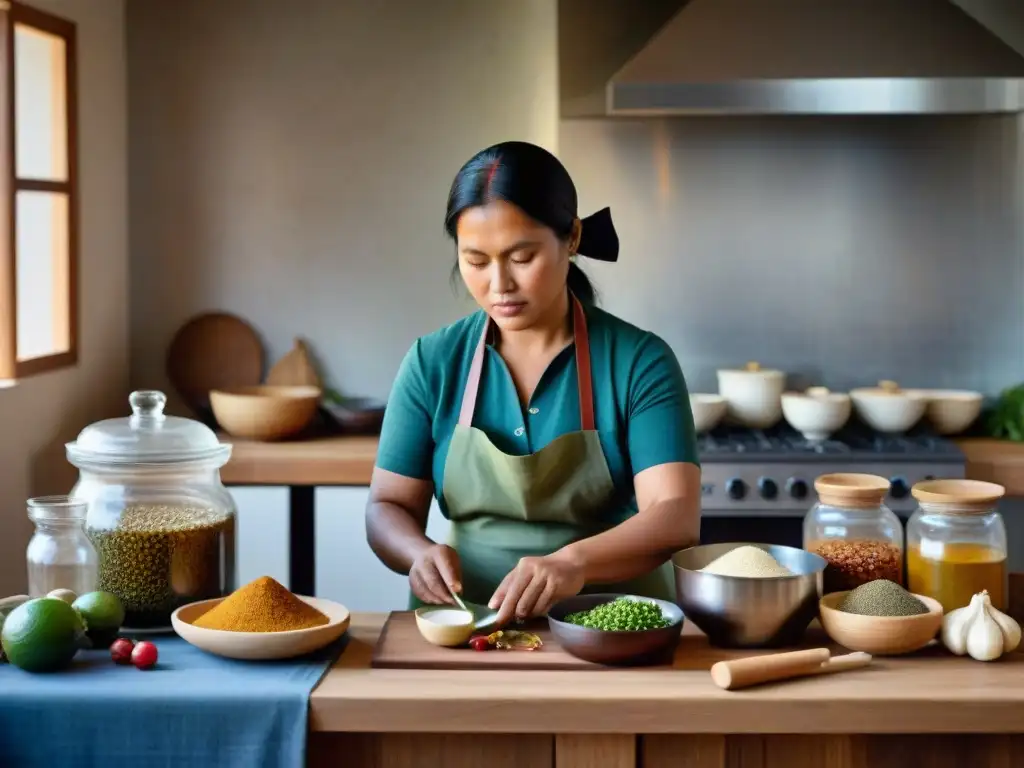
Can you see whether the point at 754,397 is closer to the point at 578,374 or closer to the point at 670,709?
the point at 578,374

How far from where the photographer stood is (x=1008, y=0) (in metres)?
4.14

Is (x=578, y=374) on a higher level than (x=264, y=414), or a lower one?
higher

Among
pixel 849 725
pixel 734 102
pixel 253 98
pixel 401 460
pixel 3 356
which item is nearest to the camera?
pixel 849 725

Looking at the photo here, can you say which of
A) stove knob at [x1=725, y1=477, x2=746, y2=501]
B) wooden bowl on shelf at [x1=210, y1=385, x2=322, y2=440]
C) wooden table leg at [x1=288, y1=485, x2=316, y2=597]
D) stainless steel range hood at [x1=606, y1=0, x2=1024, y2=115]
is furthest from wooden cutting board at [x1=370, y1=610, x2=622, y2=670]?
stainless steel range hood at [x1=606, y1=0, x2=1024, y2=115]

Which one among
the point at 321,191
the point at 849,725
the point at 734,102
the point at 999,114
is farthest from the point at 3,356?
the point at 999,114

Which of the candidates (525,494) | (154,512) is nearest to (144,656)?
(154,512)

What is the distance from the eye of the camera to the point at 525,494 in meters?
2.32

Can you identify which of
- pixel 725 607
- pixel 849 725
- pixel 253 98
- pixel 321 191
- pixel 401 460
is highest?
pixel 253 98

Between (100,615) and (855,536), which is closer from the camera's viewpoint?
(100,615)

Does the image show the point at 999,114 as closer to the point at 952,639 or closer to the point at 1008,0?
the point at 1008,0

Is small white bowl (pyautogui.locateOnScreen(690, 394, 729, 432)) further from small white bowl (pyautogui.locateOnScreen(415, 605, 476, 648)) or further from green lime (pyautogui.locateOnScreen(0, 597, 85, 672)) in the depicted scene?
green lime (pyautogui.locateOnScreen(0, 597, 85, 672))

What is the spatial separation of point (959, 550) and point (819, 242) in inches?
99.2

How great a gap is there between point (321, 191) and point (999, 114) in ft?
7.49

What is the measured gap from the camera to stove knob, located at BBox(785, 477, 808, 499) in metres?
3.67
